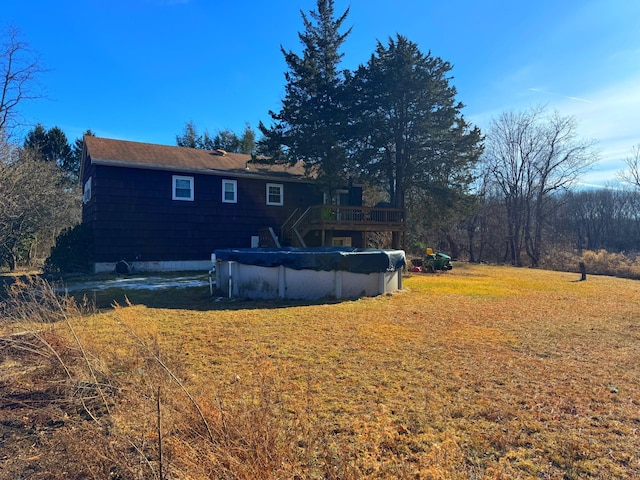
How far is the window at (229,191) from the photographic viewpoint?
15.9 m

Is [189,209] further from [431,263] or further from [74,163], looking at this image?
[74,163]

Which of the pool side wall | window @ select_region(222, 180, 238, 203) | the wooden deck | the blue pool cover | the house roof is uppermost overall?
the house roof

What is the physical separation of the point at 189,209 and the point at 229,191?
188 cm

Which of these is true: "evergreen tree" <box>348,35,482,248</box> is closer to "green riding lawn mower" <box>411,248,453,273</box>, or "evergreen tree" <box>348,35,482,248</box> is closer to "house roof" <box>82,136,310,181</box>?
"green riding lawn mower" <box>411,248,453,273</box>

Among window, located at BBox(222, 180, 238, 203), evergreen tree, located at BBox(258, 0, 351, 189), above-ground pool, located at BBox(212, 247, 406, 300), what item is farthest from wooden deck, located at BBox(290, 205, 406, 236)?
above-ground pool, located at BBox(212, 247, 406, 300)

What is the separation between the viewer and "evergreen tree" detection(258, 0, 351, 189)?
16781 mm

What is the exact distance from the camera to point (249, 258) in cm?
892

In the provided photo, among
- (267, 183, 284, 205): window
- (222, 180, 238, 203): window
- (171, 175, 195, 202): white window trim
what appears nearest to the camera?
(171, 175, 195, 202): white window trim

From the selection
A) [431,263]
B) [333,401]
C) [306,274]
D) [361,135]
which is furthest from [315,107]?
[333,401]

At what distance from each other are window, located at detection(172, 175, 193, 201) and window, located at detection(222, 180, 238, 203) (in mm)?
1360

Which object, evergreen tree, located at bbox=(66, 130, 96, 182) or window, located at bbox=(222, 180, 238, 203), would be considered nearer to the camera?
window, located at bbox=(222, 180, 238, 203)

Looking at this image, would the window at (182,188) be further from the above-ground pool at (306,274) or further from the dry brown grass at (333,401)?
the dry brown grass at (333,401)

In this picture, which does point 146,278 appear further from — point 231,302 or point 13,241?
point 13,241

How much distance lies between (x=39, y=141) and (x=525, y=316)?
3422 centimetres
